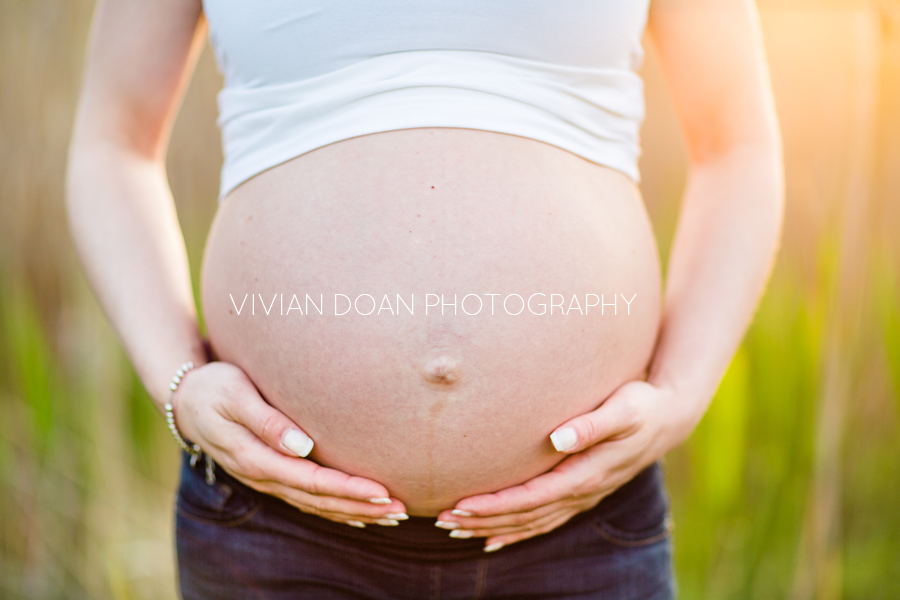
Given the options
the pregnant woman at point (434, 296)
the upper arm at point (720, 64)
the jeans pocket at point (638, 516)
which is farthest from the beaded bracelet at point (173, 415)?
the upper arm at point (720, 64)

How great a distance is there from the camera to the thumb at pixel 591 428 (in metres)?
0.60

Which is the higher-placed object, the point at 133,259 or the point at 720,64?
the point at 720,64

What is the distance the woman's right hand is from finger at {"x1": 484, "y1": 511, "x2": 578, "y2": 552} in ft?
0.34

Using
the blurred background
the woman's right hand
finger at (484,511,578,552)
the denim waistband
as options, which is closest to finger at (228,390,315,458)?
the woman's right hand

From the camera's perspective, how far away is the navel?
58 centimetres

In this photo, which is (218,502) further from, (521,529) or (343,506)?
(521,529)

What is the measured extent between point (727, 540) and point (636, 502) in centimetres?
116

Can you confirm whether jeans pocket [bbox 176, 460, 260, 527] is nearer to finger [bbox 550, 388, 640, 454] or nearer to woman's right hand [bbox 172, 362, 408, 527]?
woman's right hand [bbox 172, 362, 408, 527]

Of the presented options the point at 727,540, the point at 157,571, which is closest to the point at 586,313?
the point at 727,540

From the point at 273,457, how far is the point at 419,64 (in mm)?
427

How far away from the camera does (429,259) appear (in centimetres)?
60

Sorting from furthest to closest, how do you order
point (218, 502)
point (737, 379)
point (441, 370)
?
point (737, 379)
point (218, 502)
point (441, 370)

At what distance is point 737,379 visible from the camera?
1.46 metres

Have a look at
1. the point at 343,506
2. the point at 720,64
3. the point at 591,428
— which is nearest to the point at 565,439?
the point at 591,428
